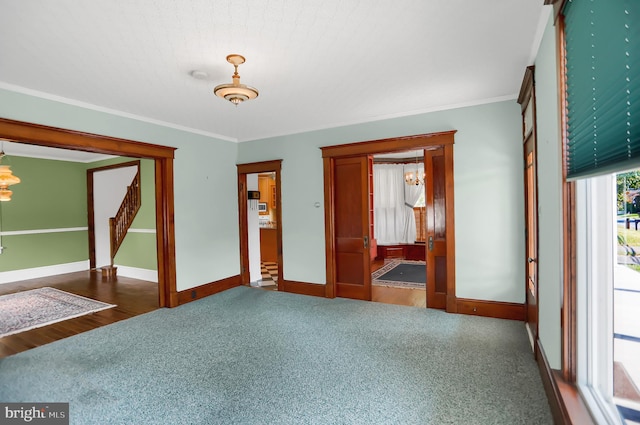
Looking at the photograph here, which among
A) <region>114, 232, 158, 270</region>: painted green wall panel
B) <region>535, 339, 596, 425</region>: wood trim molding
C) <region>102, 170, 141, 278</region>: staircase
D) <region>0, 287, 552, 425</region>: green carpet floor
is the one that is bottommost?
<region>0, 287, 552, 425</region>: green carpet floor

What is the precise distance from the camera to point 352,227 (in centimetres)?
511

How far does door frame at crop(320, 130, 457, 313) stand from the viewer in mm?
4215

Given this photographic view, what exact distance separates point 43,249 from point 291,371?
760cm

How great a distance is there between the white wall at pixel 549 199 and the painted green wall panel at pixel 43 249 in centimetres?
937

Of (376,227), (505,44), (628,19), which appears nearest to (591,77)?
(628,19)

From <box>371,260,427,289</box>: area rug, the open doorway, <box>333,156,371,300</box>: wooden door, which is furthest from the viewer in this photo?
the open doorway

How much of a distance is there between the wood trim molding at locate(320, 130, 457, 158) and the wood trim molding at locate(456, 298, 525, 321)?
212cm

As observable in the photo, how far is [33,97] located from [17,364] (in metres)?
2.77

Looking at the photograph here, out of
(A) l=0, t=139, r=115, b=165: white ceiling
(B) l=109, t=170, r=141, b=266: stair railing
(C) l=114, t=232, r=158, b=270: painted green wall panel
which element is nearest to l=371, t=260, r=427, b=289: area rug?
(C) l=114, t=232, r=158, b=270: painted green wall panel

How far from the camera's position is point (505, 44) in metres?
2.66

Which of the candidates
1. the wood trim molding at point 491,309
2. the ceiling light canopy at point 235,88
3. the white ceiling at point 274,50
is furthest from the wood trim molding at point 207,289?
the wood trim molding at point 491,309

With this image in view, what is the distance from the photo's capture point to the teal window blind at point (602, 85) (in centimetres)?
109

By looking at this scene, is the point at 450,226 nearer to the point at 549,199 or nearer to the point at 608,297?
the point at 549,199

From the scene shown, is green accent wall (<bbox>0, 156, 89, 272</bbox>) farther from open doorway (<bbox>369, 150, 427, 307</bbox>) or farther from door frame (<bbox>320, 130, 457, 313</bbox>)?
open doorway (<bbox>369, 150, 427, 307</bbox>)
